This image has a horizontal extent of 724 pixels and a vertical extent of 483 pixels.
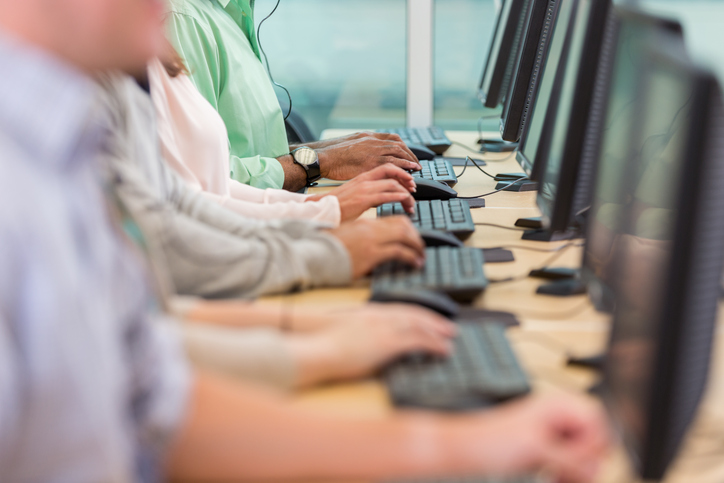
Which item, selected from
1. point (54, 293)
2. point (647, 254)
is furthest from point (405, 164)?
point (54, 293)

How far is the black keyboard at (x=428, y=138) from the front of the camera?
2.29m

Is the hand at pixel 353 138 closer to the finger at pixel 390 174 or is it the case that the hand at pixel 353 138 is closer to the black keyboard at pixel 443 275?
the finger at pixel 390 174

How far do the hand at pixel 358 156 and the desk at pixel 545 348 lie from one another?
1.95ft

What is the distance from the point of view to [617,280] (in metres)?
0.76

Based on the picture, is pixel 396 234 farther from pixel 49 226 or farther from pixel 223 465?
pixel 49 226

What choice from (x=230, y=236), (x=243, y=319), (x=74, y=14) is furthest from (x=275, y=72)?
(x=74, y=14)

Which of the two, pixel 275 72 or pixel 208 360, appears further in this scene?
pixel 275 72

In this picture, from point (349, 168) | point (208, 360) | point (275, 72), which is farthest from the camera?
point (275, 72)

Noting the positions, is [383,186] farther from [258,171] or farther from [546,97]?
[258,171]

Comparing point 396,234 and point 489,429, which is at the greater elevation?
point 489,429

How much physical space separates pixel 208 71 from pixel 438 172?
650 millimetres

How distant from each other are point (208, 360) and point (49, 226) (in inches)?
11.6

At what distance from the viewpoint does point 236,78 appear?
1887 millimetres

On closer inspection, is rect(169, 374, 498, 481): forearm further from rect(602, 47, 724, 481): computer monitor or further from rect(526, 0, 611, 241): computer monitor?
rect(526, 0, 611, 241): computer monitor
